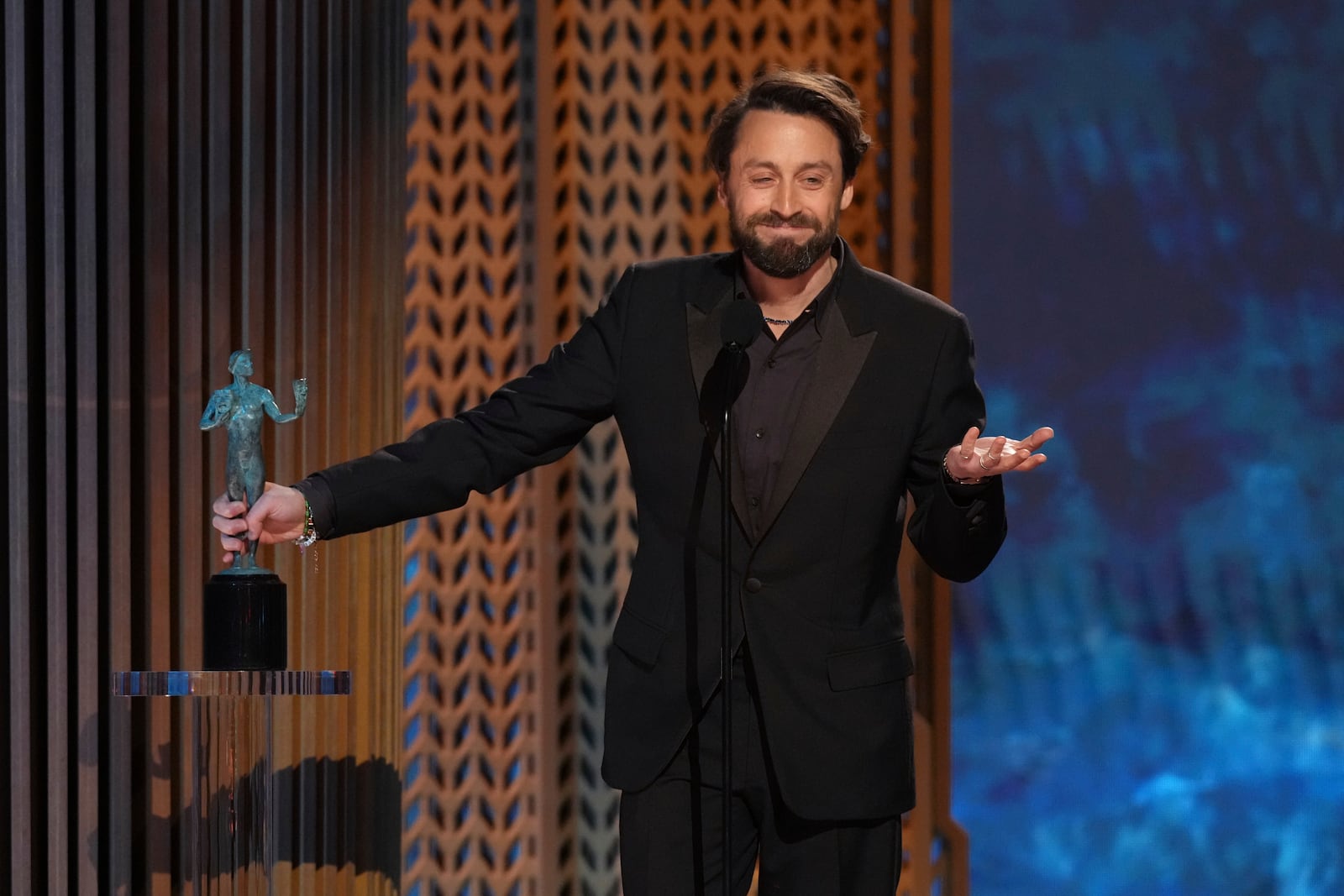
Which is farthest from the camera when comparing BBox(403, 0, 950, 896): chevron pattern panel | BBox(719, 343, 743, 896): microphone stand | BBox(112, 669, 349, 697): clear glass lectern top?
BBox(403, 0, 950, 896): chevron pattern panel

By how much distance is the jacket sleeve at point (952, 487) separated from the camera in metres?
1.95

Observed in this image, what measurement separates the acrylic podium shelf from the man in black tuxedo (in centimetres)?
39

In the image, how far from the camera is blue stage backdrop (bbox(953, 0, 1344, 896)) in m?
4.02

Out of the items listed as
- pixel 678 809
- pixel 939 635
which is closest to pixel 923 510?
pixel 678 809

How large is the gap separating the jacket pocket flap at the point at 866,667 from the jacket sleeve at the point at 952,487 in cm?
13

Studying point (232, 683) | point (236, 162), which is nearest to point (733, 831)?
point (232, 683)

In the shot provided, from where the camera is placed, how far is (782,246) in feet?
6.69

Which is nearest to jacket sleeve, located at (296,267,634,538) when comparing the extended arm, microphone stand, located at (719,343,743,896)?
the extended arm

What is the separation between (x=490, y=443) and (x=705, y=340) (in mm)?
353
